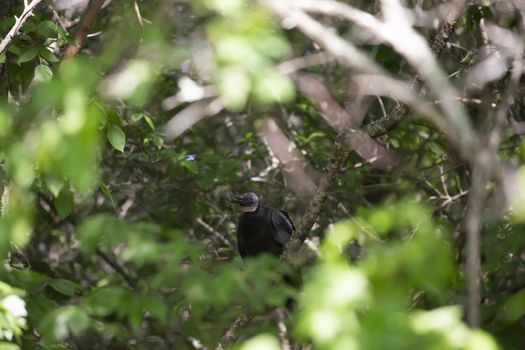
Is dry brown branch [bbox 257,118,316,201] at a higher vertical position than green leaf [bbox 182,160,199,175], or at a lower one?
lower

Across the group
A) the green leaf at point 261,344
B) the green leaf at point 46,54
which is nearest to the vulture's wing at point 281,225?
the green leaf at point 46,54

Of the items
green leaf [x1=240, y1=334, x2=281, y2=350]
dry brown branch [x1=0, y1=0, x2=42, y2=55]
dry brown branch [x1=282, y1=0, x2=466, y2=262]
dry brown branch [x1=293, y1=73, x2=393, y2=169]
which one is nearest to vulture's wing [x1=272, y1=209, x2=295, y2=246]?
dry brown branch [x1=293, y1=73, x2=393, y2=169]

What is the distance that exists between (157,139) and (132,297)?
225 centimetres

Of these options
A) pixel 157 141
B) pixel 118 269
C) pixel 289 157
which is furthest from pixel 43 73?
pixel 118 269

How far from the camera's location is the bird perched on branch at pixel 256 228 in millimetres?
6449

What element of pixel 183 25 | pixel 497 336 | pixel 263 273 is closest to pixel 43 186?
pixel 263 273

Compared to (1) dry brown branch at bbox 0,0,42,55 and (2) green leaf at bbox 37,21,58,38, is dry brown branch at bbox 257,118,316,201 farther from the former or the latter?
(1) dry brown branch at bbox 0,0,42,55

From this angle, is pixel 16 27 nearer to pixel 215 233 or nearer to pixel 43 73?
pixel 43 73

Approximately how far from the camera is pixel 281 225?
6.42 m

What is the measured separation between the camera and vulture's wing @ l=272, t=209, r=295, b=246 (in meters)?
6.35

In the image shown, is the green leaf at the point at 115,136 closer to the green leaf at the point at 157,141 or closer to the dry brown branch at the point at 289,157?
the green leaf at the point at 157,141

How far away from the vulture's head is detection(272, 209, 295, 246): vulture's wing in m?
0.17

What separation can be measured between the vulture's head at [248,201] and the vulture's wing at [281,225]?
0.55 ft

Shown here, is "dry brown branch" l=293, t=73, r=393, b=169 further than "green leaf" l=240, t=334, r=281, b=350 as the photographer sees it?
Yes
